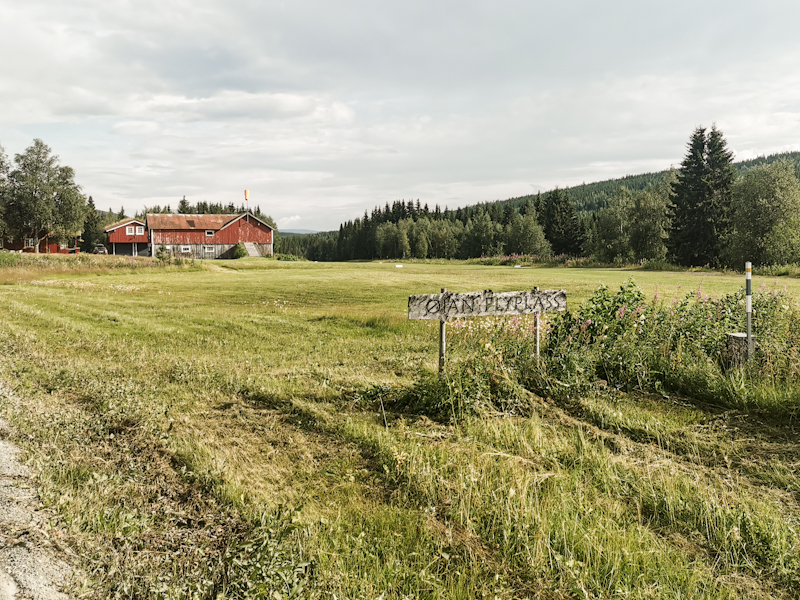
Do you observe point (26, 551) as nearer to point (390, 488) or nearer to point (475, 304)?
point (390, 488)

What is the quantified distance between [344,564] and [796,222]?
45.1 metres

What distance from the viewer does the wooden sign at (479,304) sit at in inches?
302

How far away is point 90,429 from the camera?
623 cm

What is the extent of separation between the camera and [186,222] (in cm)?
7294

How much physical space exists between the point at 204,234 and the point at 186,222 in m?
2.96

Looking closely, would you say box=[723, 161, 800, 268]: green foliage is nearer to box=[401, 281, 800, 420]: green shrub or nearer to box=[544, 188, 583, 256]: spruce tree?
box=[401, 281, 800, 420]: green shrub

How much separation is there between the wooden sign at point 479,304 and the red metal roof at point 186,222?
7072 centimetres

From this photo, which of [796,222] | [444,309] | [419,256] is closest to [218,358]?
[444,309]

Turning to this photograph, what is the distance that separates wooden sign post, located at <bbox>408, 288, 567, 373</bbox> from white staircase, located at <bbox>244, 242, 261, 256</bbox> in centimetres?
6961

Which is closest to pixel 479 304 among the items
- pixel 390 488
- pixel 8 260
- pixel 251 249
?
pixel 390 488

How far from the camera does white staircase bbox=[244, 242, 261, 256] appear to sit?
7375 cm

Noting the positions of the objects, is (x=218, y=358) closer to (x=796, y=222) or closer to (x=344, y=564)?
(x=344, y=564)

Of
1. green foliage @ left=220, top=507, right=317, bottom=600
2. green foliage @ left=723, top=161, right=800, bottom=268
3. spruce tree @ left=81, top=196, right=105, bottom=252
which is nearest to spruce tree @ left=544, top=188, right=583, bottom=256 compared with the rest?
green foliage @ left=723, top=161, right=800, bottom=268

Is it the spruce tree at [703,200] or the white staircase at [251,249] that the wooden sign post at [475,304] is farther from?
the white staircase at [251,249]
